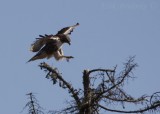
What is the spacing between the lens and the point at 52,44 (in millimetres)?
12523

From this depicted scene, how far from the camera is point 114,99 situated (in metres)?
10.7

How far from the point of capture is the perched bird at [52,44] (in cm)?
1243

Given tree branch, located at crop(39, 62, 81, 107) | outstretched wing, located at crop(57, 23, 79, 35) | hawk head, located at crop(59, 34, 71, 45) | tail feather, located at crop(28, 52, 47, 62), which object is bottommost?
tree branch, located at crop(39, 62, 81, 107)

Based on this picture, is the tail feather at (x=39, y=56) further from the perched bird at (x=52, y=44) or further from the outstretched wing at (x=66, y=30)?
the outstretched wing at (x=66, y=30)

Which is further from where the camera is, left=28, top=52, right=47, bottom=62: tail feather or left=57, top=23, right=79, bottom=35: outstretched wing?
left=57, top=23, right=79, bottom=35: outstretched wing

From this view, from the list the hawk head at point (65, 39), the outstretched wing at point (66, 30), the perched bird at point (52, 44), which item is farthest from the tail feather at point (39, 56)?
the outstretched wing at point (66, 30)

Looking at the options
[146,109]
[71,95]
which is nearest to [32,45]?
[71,95]

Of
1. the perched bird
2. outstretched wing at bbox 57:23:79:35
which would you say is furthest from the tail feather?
outstretched wing at bbox 57:23:79:35

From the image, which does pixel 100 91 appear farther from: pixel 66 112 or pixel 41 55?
pixel 41 55

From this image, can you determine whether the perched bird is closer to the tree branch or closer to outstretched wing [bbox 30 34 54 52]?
outstretched wing [bbox 30 34 54 52]

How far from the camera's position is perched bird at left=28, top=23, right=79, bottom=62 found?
12430 millimetres

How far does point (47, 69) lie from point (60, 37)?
5.44 feet

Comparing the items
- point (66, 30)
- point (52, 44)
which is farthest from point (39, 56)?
point (66, 30)

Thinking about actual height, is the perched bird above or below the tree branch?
above
